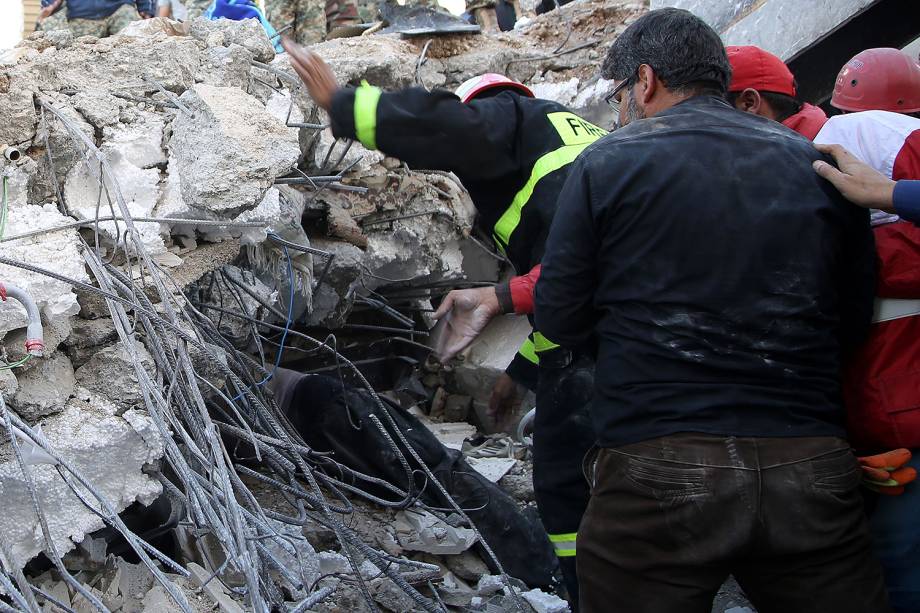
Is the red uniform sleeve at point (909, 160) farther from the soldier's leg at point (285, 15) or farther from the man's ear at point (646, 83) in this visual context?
the soldier's leg at point (285, 15)

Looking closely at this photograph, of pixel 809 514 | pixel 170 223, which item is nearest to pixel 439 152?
pixel 170 223

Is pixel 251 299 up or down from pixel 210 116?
down

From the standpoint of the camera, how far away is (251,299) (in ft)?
11.4

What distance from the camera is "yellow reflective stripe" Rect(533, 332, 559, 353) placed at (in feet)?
9.82

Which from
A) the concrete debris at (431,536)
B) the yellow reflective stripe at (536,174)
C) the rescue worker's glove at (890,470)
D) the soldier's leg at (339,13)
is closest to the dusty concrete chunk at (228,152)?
the yellow reflective stripe at (536,174)

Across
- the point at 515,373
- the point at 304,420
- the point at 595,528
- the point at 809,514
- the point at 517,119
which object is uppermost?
the point at 517,119

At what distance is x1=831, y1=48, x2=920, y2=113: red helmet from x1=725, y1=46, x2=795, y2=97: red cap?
22 centimetres

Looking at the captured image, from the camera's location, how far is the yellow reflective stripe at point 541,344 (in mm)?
2992

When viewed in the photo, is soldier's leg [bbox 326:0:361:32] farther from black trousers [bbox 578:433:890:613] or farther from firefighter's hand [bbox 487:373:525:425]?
black trousers [bbox 578:433:890:613]

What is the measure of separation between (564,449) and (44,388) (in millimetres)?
1536

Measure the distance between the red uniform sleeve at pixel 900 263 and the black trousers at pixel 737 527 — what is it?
412 millimetres

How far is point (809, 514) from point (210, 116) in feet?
7.17

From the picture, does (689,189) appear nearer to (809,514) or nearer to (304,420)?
(809,514)

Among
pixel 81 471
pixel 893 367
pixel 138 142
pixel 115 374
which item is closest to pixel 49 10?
pixel 138 142
